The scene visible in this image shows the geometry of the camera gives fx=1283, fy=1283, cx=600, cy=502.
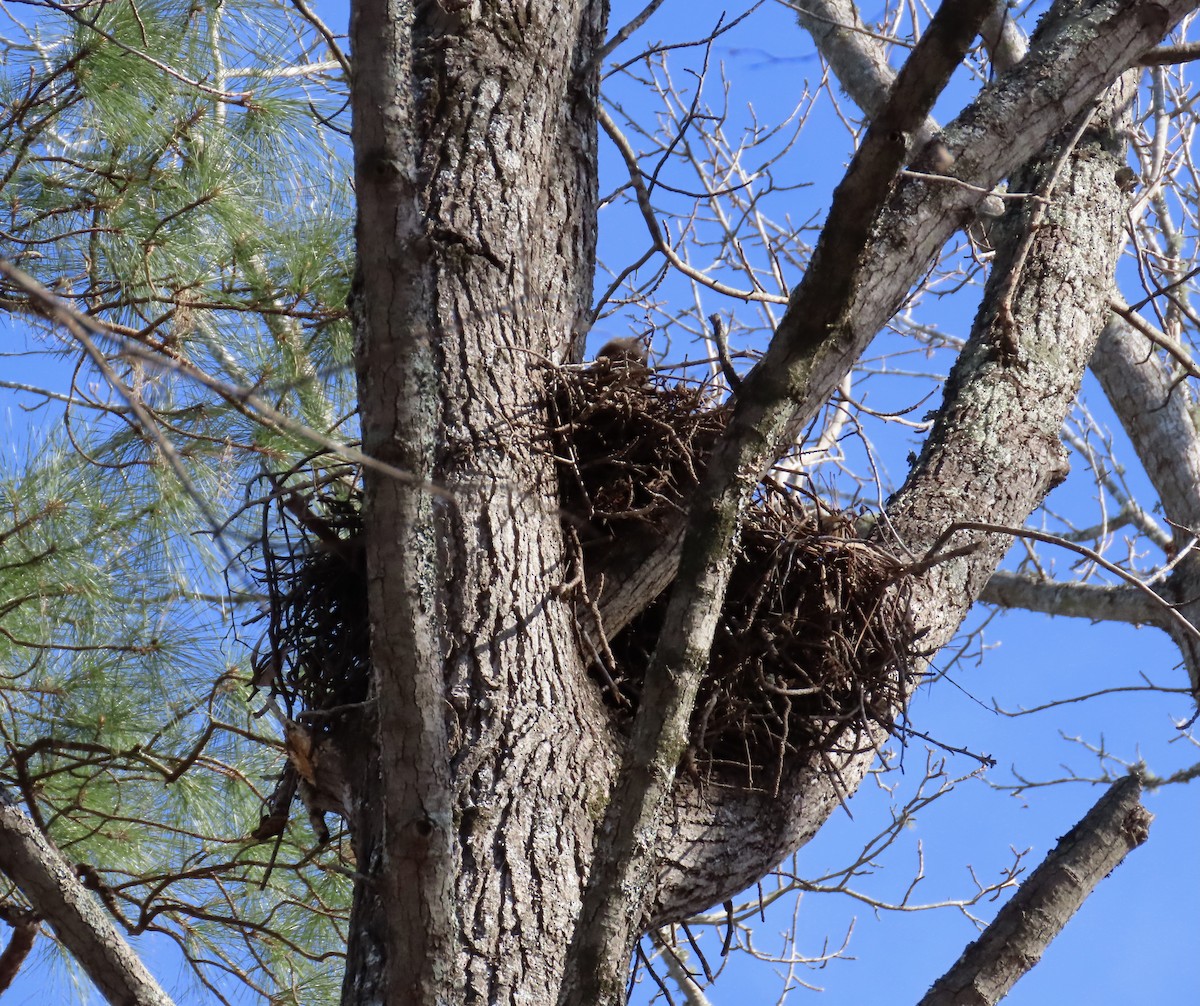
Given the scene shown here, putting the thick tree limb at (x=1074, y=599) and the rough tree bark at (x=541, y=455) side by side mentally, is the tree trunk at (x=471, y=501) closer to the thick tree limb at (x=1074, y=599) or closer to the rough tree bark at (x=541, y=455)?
the rough tree bark at (x=541, y=455)

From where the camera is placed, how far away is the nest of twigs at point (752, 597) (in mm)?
1985

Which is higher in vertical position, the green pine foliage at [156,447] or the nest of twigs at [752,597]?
the green pine foliage at [156,447]

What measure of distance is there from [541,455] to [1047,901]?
0.94 meters

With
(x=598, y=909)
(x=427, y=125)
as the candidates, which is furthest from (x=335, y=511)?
(x=598, y=909)

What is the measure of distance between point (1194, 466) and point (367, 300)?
3.19 m

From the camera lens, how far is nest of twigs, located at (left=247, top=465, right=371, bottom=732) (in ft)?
6.48

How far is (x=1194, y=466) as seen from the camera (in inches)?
150

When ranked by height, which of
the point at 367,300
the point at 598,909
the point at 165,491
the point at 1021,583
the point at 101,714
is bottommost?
the point at 598,909

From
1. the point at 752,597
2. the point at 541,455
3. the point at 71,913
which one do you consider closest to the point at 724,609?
the point at 752,597

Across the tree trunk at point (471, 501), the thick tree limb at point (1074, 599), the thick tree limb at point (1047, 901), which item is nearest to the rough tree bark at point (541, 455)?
the tree trunk at point (471, 501)

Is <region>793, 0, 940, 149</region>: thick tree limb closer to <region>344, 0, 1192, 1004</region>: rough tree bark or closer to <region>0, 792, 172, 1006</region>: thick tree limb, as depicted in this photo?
<region>344, 0, 1192, 1004</region>: rough tree bark

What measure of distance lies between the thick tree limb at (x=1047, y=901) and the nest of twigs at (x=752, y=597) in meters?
0.35

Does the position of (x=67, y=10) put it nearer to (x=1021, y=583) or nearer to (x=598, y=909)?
(x=598, y=909)

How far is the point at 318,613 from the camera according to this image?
2.06 meters
